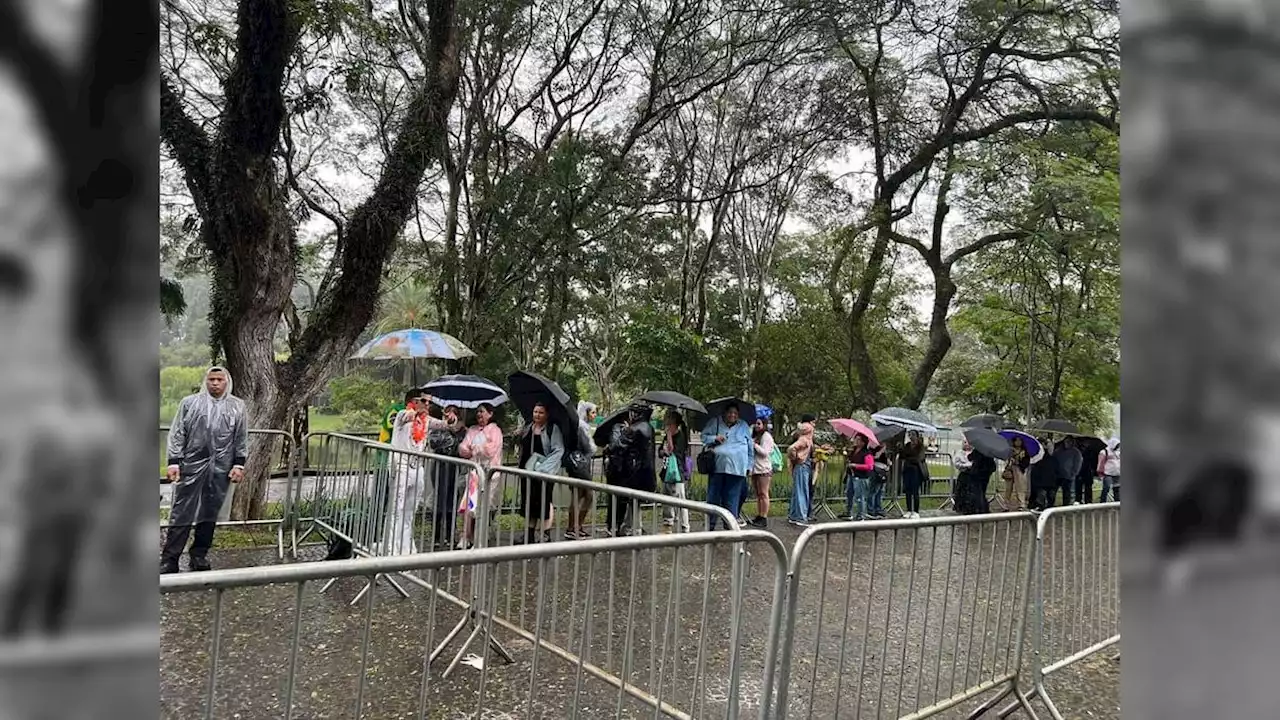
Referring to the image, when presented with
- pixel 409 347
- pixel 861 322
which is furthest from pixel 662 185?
pixel 409 347

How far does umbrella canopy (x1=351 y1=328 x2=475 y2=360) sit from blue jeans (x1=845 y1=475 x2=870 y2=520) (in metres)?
6.18

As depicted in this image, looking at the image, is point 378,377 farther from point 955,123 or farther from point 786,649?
point 786,649

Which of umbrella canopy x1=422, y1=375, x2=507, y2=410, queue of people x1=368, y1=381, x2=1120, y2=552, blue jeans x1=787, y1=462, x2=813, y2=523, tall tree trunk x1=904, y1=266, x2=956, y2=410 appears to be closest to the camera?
queue of people x1=368, y1=381, x2=1120, y2=552

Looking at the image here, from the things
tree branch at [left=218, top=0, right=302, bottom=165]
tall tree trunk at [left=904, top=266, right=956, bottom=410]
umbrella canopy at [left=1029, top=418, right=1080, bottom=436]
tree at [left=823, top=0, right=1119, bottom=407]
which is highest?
tree at [left=823, top=0, right=1119, bottom=407]

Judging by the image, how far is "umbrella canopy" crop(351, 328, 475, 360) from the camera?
1083cm

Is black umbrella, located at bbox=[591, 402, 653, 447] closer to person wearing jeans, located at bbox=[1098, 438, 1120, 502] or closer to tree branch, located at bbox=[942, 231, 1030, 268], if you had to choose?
person wearing jeans, located at bbox=[1098, 438, 1120, 502]

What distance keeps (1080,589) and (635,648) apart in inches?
112

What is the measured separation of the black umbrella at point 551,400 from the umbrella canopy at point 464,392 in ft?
4.66

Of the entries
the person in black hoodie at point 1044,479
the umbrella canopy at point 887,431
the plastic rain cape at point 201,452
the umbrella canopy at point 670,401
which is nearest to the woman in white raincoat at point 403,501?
the plastic rain cape at point 201,452

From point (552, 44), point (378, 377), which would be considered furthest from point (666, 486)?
point (378, 377)
